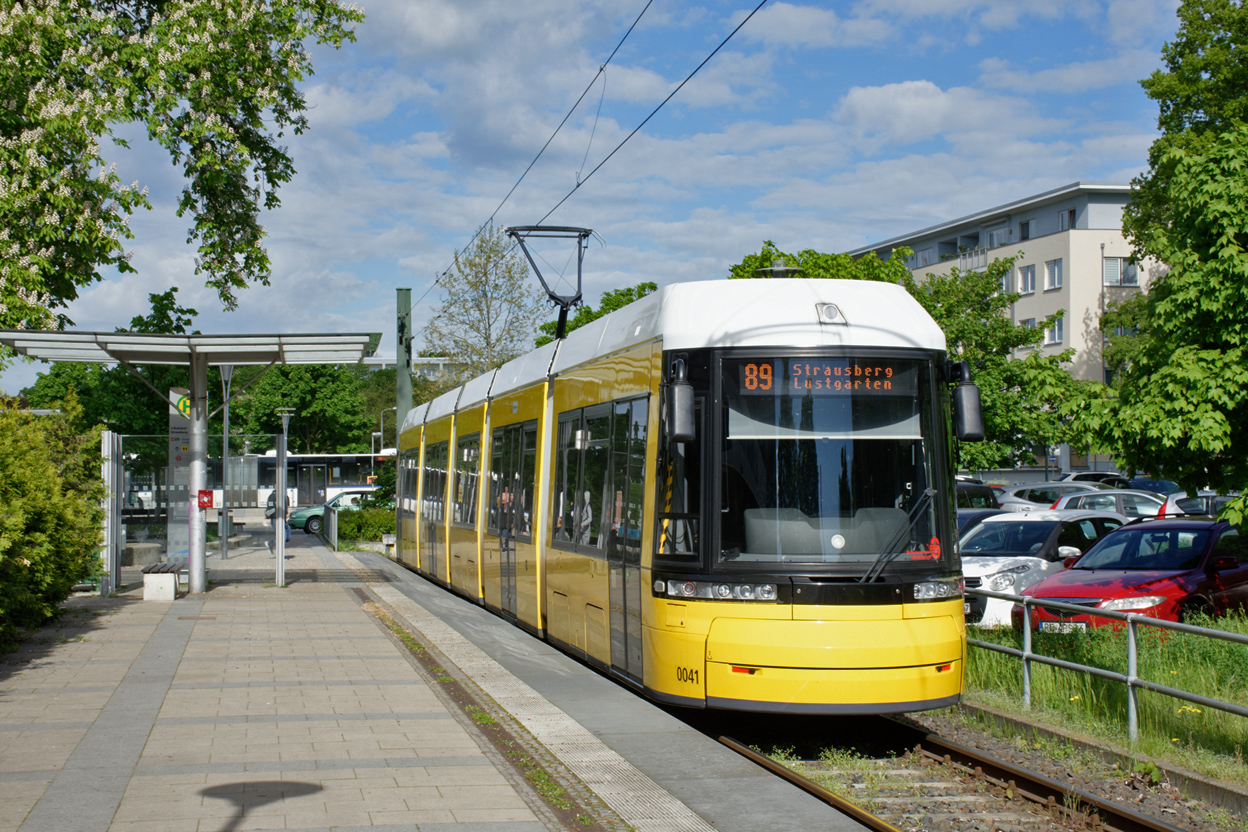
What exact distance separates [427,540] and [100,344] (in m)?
7.49

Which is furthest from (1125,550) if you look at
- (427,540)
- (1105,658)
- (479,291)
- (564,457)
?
(479,291)

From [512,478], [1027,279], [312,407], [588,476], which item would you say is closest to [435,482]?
[512,478]

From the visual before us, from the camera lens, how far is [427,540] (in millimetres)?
22141

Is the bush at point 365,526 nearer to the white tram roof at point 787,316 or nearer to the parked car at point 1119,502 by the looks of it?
the parked car at point 1119,502

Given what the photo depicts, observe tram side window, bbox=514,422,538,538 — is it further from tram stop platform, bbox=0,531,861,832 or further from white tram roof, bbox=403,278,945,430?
white tram roof, bbox=403,278,945,430

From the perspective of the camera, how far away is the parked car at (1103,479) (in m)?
39.1

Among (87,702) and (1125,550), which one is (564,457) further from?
(1125,550)

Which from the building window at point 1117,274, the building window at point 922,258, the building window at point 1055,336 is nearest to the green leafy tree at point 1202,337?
the building window at point 1055,336

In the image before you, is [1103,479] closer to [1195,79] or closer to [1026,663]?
[1195,79]

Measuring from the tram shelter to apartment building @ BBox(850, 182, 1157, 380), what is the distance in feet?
145

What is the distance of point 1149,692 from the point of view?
7980 mm

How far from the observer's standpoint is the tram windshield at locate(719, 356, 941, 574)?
7.92 metres

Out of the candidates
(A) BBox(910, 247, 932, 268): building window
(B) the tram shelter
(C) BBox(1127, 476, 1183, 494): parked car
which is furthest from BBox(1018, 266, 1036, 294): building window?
(B) the tram shelter

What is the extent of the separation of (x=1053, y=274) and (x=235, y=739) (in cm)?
5842
